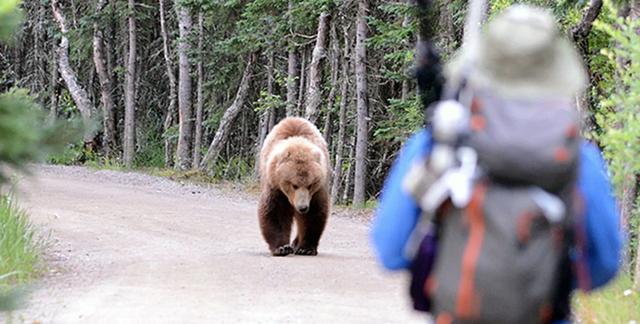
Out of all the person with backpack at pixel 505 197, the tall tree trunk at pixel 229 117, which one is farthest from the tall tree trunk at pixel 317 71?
the person with backpack at pixel 505 197

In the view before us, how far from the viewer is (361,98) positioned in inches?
824

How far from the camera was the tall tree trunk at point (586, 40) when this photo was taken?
12461 mm

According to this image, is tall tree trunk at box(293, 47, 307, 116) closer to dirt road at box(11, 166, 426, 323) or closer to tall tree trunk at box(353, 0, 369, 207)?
tall tree trunk at box(353, 0, 369, 207)

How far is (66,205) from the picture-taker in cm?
1669

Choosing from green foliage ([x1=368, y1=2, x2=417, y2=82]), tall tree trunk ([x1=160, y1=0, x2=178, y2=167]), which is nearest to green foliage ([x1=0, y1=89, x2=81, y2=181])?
green foliage ([x1=368, y1=2, x2=417, y2=82])

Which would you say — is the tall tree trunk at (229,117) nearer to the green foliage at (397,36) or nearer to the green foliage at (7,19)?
the green foliage at (397,36)

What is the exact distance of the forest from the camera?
65.2 ft

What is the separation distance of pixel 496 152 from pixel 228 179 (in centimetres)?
2464

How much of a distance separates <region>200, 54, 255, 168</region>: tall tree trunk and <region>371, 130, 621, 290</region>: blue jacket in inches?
944

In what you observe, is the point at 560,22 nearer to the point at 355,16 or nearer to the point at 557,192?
the point at 355,16

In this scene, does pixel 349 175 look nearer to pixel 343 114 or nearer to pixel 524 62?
pixel 343 114

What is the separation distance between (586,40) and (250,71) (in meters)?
15.0

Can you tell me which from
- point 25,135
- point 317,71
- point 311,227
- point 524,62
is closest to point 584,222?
point 524,62

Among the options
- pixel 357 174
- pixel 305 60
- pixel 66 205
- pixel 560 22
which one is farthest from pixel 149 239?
pixel 305 60
